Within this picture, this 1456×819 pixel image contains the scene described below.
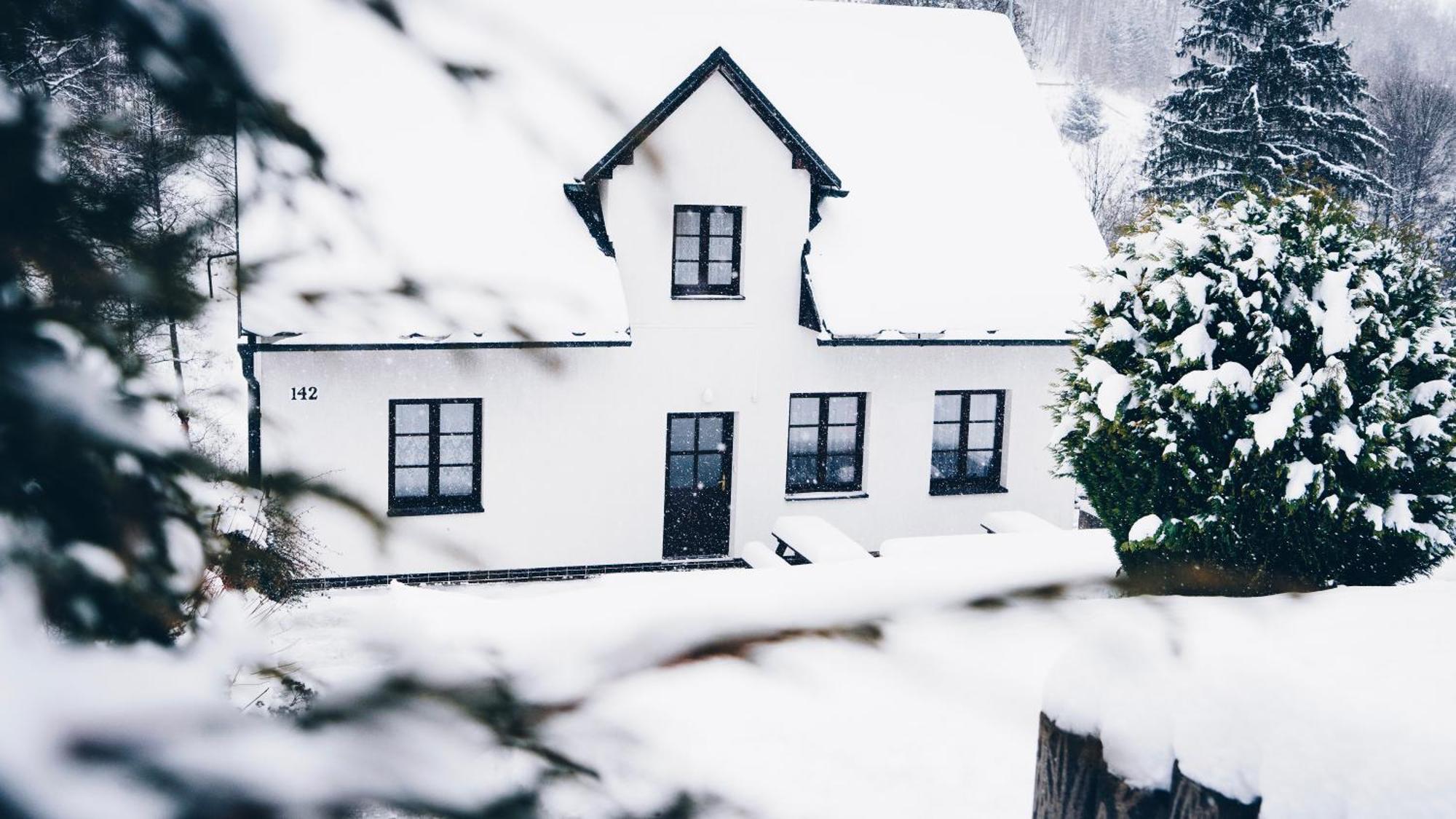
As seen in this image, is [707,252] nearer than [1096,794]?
No

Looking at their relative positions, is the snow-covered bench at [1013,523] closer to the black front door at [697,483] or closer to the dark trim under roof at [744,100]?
the black front door at [697,483]

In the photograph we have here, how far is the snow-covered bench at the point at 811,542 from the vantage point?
1143cm

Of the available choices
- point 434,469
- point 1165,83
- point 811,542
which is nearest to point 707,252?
point 811,542

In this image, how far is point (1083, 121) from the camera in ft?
161

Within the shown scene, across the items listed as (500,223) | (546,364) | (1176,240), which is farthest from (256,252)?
(500,223)

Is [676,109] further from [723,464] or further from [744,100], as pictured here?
[723,464]

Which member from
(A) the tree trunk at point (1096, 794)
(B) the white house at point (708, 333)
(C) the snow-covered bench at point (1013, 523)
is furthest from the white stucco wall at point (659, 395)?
(A) the tree trunk at point (1096, 794)

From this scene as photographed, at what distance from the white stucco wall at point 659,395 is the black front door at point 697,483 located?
0.21 metres

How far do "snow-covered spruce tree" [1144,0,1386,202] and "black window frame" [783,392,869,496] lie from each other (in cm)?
1743

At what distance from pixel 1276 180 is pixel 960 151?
1610 cm

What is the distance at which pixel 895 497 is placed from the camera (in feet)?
45.2

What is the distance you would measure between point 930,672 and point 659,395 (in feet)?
39.3

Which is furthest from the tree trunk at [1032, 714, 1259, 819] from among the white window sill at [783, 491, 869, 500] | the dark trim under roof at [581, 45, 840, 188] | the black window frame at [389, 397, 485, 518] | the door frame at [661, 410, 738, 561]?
the white window sill at [783, 491, 869, 500]

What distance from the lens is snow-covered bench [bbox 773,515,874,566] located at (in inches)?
450
